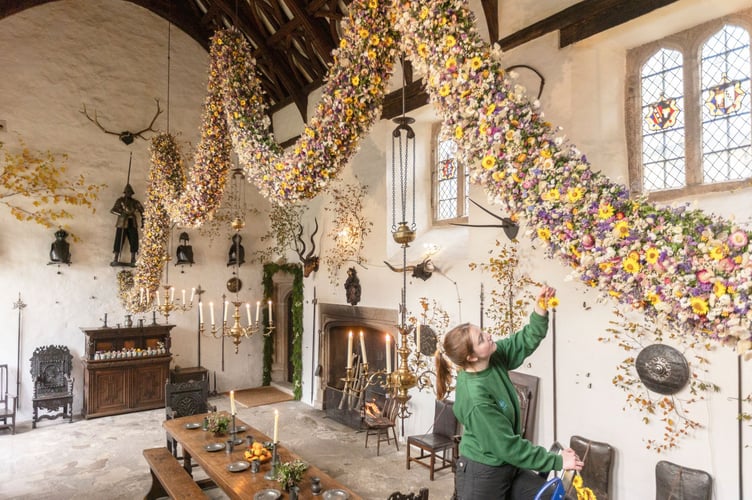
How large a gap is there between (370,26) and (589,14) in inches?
103

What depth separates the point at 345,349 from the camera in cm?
876

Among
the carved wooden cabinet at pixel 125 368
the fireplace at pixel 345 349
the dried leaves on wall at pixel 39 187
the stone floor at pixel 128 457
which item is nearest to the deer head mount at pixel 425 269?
the fireplace at pixel 345 349

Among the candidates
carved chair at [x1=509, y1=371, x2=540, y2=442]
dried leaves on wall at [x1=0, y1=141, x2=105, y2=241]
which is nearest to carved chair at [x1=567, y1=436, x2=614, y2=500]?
carved chair at [x1=509, y1=371, x2=540, y2=442]

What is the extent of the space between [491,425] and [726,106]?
11.3 ft

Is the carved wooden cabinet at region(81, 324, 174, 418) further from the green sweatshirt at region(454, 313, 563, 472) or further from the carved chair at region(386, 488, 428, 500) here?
the green sweatshirt at region(454, 313, 563, 472)

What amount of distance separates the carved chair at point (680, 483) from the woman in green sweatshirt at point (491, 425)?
2.19m

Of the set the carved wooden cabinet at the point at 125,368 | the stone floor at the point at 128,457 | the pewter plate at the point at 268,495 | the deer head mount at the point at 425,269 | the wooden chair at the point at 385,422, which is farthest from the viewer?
the carved wooden cabinet at the point at 125,368

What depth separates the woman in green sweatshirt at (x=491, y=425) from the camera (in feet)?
7.75

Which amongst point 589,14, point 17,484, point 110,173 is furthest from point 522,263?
point 110,173

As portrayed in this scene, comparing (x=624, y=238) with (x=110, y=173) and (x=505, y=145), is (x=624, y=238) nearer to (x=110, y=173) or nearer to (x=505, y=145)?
(x=505, y=145)

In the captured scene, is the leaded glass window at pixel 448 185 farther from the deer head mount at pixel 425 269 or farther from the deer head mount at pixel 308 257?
the deer head mount at pixel 308 257

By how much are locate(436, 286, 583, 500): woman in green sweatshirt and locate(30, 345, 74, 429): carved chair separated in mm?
7761

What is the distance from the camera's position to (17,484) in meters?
5.68

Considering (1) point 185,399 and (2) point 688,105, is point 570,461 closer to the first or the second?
(2) point 688,105
